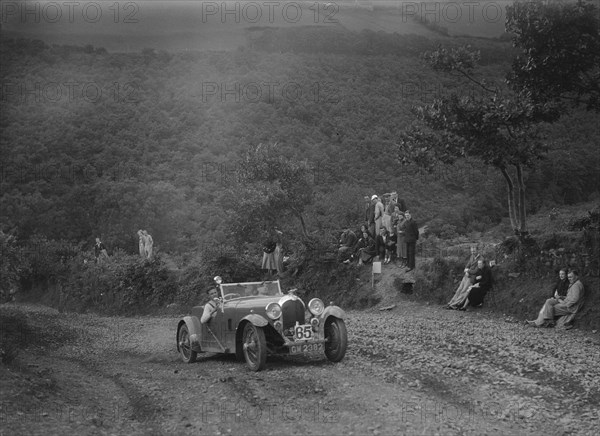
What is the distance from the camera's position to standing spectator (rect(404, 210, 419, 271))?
79.8 ft

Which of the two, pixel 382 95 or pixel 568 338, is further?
pixel 382 95

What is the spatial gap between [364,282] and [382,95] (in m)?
40.3

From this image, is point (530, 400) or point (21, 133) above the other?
point (21, 133)

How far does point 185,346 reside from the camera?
55.6ft

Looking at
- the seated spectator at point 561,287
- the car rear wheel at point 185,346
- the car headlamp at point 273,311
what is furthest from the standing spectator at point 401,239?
the car headlamp at point 273,311

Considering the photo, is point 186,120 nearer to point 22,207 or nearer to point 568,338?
point 22,207

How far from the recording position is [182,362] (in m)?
17.0

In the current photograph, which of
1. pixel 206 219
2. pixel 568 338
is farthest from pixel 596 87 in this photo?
pixel 206 219

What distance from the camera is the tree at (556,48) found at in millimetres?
19688

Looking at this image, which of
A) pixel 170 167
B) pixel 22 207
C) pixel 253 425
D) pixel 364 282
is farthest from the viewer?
pixel 170 167

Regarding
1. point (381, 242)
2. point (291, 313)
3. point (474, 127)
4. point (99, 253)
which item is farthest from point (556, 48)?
point (99, 253)

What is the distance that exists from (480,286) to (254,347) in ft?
31.2

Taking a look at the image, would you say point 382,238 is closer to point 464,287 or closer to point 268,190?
point 268,190

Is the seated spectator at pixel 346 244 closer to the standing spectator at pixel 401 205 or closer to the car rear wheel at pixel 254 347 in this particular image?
the standing spectator at pixel 401 205
